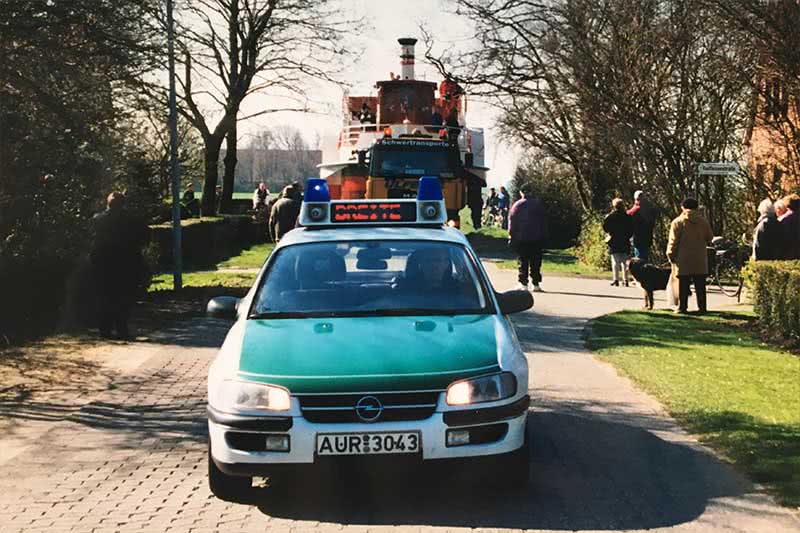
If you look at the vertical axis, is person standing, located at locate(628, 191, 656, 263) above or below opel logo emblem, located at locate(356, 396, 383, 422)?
above

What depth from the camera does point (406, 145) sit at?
29.5 metres

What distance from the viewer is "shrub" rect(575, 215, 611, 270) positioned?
1148 inches

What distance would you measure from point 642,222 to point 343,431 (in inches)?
682

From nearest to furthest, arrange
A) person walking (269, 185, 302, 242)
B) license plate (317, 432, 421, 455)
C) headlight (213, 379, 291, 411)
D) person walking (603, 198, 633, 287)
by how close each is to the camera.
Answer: license plate (317, 432, 421, 455) → headlight (213, 379, 291, 411) → person walking (603, 198, 633, 287) → person walking (269, 185, 302, 242)

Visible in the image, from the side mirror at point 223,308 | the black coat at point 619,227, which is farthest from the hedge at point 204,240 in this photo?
the side mirror at point 223,308

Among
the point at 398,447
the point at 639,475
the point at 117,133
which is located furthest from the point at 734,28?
the point at 398,447

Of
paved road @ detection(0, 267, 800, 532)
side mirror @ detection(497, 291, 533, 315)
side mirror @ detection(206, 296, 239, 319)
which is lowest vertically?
paved road @ detection(0, 267, 800, 532)

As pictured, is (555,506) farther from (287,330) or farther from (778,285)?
(778,285)

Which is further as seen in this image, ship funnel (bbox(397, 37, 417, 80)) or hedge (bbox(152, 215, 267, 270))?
ship funnel (bbox(397, 37, 417, 80))

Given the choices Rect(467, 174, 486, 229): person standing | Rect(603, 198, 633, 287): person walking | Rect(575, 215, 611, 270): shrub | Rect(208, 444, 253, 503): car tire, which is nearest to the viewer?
Rect(208, 444, 253, 503): car tire

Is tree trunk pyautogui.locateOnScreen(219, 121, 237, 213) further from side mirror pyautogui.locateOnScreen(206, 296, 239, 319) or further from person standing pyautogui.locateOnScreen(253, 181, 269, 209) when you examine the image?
side mirror pyautogui.locateOnScreen(206, 296, 239, 319)

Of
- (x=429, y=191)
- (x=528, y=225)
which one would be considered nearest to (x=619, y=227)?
(x=528, y=225)

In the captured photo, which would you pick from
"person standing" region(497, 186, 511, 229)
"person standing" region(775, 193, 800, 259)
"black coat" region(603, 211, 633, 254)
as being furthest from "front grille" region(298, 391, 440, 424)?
"person standing" region(497, 186, 511, 229)

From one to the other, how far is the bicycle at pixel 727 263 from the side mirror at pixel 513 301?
1320 centimetres
